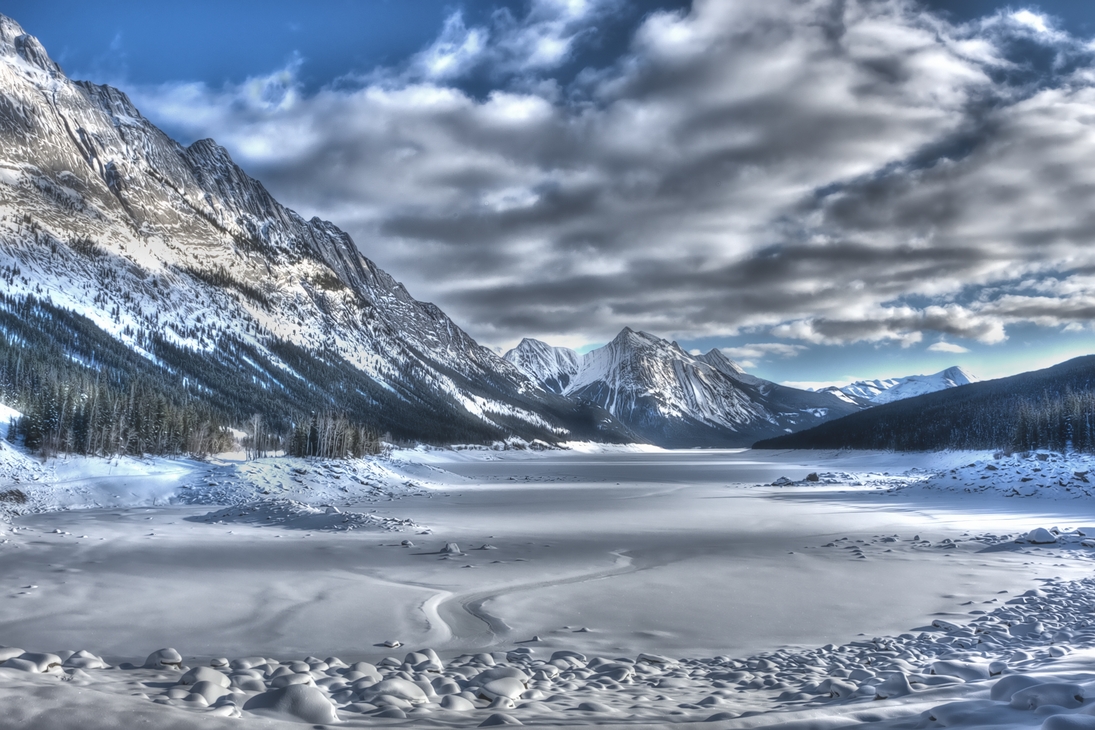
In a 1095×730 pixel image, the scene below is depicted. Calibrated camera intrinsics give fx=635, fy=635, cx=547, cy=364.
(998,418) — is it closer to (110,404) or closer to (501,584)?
(501,584)

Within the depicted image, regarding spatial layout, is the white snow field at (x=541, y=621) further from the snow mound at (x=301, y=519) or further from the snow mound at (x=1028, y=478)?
the snow mound at (x=1028, y=478)

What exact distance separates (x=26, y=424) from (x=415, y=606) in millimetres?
43424

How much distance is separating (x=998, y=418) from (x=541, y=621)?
109 meters

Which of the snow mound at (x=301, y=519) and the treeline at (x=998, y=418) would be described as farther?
the treeline at (x=998, y=418)

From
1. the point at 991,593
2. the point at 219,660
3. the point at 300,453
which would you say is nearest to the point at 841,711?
the point at 219,660

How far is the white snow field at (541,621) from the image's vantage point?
17.3 ft

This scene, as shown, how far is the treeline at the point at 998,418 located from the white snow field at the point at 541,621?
4292 centimetres

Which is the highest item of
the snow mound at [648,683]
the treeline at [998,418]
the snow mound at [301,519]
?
Answer: the treeline at [998,418]

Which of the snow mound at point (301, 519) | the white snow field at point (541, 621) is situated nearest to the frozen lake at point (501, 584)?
the white snow field at point (541, 621)

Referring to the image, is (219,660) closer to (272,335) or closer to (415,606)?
(415,606)

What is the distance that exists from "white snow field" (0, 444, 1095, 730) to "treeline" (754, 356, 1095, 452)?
141 feet

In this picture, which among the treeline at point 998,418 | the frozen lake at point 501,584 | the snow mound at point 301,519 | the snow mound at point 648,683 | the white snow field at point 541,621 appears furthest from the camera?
the treeline at point 998,418

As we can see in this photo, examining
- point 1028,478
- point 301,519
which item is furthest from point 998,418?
point 301,519

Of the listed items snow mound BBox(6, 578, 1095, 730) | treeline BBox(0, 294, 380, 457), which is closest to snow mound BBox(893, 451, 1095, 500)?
snow mound BBox(6, 578, 1095, 730)
